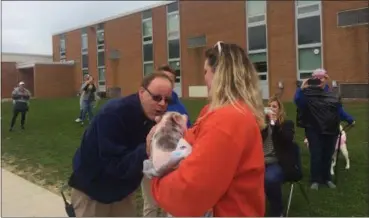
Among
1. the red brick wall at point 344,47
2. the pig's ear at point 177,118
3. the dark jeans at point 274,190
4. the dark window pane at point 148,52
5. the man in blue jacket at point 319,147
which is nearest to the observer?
the pig's ear at point 177,118

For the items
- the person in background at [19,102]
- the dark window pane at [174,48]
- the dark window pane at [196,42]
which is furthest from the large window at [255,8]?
the person in background at [19,102]

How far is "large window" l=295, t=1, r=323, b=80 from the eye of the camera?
2253 centimetres

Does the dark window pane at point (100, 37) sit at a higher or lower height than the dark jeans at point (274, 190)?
higher

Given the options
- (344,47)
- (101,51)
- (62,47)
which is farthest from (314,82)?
(101,51)

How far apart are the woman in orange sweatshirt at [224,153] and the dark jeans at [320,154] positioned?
180 inches

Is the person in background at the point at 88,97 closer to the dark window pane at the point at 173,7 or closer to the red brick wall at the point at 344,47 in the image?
the red brick wall at the point at 344,47

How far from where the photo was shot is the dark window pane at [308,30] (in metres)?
22.6

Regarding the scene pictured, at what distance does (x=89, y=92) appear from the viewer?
1405cm

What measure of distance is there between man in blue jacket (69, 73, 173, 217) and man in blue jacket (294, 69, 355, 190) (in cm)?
391

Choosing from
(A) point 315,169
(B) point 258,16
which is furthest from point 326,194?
(B) point 258,16

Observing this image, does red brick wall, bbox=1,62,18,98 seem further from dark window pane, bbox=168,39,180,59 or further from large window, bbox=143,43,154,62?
dark window pane, bbox=168,39,180,59

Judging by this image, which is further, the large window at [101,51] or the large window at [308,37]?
the large window at [101,51]

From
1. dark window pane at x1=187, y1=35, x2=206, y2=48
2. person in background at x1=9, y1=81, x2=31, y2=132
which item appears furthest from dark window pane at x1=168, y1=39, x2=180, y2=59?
person in background at x1=9, y1=81, x2=31, y2=132

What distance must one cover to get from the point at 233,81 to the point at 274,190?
3305mm
